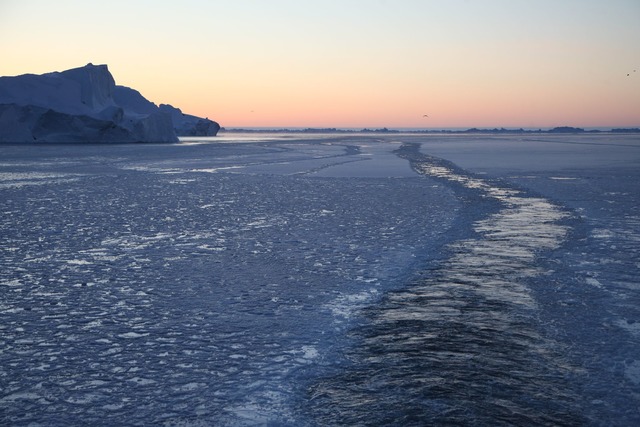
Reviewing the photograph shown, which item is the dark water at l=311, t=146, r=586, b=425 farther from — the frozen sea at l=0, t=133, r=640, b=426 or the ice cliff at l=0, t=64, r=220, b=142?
the ice cliff at l=0, t=64, r=220, b=142

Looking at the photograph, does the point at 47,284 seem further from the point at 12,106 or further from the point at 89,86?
the point at 89,86

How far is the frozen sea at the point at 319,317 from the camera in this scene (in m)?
2.53

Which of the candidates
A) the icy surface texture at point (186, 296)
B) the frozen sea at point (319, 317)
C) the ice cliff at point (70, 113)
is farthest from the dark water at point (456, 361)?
the ice cliff at point (70, 113)

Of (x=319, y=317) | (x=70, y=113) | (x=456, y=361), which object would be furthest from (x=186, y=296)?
(x=70, y=113)

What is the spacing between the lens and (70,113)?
3703cm

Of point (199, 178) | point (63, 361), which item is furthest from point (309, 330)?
point (199, 178)

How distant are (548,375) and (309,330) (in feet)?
4.56

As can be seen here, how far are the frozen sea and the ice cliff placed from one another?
30626 millimetres

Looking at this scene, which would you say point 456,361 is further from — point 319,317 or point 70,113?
point 70,113

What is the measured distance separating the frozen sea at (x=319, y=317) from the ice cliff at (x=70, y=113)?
30.6 m

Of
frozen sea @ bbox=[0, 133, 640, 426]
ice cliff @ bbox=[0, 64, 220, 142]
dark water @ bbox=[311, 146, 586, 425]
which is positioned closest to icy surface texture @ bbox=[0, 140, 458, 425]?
frozen sea @ bbox=[0, 133, 640, 426]

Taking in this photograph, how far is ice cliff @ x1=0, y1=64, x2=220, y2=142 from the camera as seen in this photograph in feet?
116

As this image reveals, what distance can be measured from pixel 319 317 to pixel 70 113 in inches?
1477

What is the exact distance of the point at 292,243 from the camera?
6223mm
